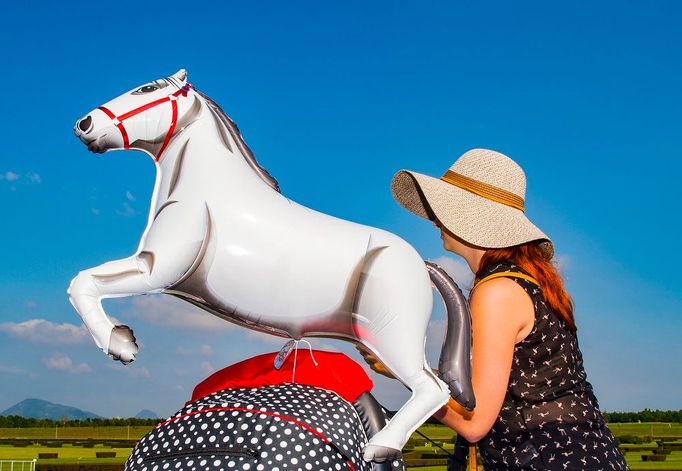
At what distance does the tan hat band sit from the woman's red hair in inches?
6.2

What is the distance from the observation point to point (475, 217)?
8.38 feet

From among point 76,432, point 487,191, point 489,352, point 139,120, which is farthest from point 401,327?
point 76,432

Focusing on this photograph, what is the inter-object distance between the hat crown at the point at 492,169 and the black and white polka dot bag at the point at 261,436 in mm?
923

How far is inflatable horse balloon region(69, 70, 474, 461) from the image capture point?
221cm

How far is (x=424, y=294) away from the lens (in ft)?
7.61

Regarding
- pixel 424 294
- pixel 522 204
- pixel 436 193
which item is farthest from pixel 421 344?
pixel 522 204

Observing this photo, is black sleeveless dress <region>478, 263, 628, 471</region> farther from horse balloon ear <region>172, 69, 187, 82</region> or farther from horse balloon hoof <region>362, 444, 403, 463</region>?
horse balloon ear <region>172, 69, 187, 82</region>

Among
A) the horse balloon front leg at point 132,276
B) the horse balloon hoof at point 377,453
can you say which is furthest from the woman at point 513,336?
the horse balloon front leg at point 132,276

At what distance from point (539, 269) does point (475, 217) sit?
32 centimetres

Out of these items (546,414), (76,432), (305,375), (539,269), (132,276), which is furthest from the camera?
(76,432)

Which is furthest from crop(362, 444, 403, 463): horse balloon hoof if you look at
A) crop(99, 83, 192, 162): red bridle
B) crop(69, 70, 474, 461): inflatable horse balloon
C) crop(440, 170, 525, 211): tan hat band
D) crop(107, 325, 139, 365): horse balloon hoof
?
crop(99, 83, 192, 162): red bridle

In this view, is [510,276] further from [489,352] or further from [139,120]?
[139,120]

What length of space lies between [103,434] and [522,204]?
132 ft

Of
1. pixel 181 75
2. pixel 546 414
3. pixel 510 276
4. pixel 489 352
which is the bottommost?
pixel 546 414
